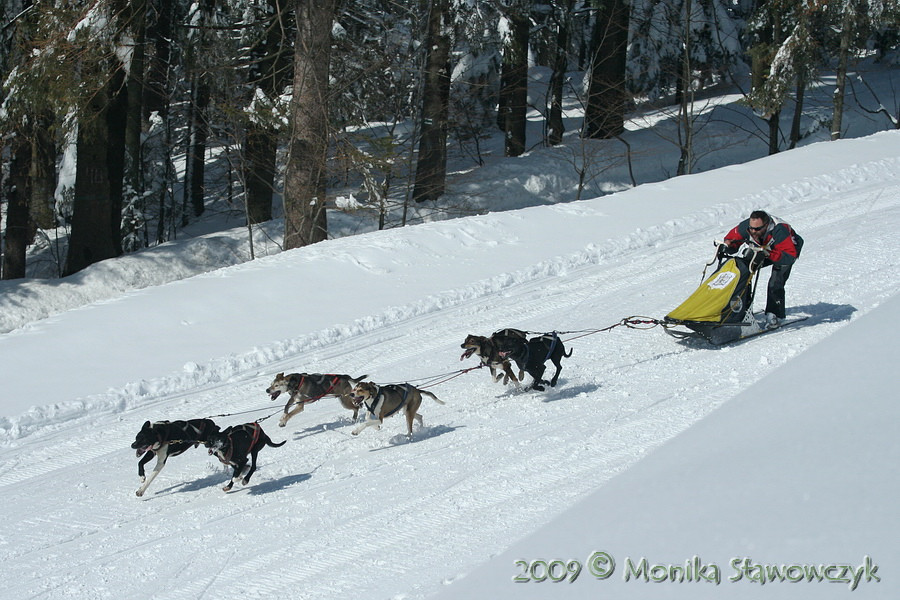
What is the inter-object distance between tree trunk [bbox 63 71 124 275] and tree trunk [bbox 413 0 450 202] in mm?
6606

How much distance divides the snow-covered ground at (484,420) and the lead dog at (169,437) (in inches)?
18.8

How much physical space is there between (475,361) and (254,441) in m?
3.73

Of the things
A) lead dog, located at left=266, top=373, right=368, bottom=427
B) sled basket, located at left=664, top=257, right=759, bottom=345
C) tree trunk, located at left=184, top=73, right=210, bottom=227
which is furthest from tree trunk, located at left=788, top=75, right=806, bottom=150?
lead dog, located at left=266, top=373, right=368, bottom=427

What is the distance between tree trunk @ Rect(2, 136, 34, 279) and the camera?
65.1 ft

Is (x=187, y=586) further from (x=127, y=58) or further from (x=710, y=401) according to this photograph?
(x=127, y=58)

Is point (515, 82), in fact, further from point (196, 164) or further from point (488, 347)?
point (488, 347)

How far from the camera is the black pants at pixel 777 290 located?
33.8 feet

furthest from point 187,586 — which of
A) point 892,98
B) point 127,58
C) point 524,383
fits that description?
point 892,98

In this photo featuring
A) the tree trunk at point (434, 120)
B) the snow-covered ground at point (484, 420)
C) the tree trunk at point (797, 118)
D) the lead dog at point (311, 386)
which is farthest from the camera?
the tree trunk at point (797, 118)

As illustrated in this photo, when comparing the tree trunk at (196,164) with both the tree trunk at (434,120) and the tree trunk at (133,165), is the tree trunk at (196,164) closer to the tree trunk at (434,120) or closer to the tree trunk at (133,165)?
the tree trunk at (133,165)

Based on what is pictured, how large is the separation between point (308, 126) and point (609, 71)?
488 inches

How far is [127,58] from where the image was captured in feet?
54.6

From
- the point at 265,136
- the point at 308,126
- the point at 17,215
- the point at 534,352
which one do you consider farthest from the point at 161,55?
the point at 534,352

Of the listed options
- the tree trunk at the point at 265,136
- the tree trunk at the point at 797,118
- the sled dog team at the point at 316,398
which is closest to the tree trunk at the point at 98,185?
the tree trunk at the point at 265,136
